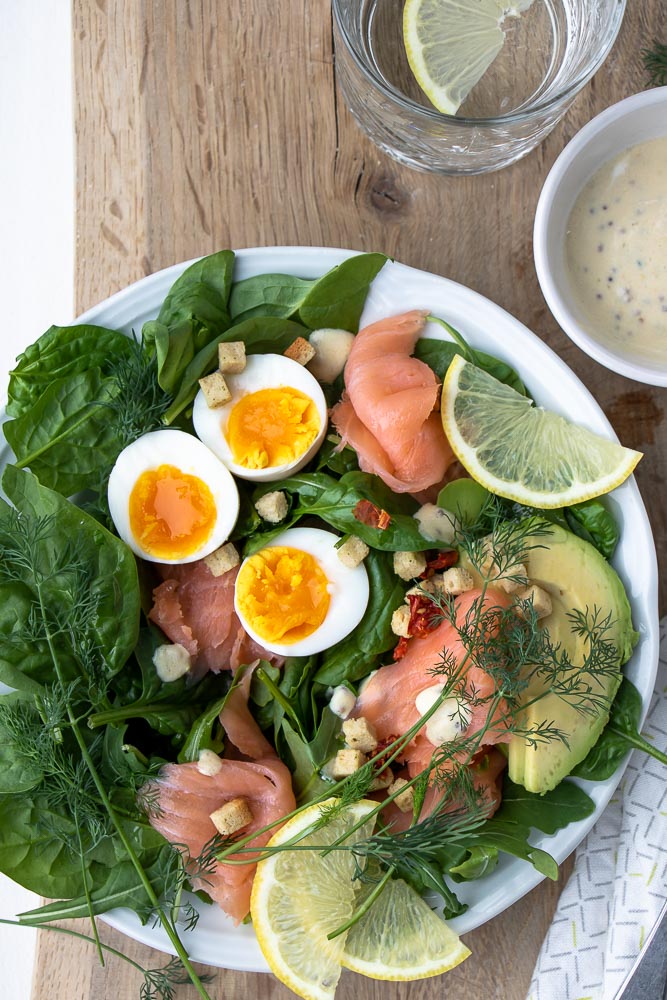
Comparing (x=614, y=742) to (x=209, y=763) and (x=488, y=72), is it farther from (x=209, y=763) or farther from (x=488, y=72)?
(x=488, y=72)

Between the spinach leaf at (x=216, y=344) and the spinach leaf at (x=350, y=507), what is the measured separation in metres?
0.27

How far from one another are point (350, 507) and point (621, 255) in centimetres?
76

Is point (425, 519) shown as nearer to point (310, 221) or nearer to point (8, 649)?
point (310, 221)

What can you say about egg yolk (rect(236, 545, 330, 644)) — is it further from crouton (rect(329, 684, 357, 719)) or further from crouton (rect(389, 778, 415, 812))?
crouton (rect(389, 778, 415, 812))

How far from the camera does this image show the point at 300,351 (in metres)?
1.87

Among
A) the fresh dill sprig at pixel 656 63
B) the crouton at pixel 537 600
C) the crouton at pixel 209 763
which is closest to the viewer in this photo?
the crouton at pixel 537 600

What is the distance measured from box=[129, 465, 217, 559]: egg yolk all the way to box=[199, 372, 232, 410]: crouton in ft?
0.53

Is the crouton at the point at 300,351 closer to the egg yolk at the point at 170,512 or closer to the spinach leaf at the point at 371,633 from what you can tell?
the egg yolk at the point at 170,512

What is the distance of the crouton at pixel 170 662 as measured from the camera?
188 cm

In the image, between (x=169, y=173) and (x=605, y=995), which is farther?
(x=169, y=173)

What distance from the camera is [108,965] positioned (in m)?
2.06

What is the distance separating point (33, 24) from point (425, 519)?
191cm

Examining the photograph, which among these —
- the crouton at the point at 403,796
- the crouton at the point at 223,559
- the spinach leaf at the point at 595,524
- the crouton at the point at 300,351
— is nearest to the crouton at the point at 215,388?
the crouton at the point at 300,351

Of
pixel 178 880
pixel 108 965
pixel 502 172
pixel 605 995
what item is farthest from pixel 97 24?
pixel 605 995
